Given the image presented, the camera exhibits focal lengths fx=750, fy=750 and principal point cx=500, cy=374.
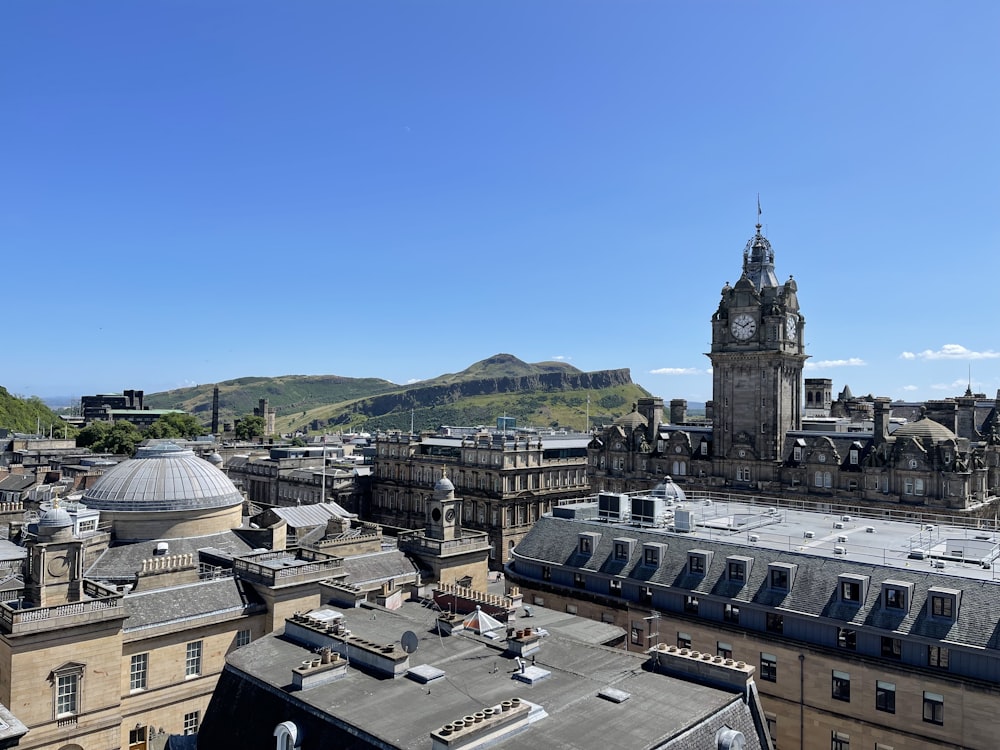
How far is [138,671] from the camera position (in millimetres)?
38156

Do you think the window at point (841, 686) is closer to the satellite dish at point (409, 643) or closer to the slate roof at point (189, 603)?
the satellite dish at point (409, 643)

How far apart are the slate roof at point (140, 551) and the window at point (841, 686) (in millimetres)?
38433

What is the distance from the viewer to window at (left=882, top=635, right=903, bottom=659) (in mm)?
38094

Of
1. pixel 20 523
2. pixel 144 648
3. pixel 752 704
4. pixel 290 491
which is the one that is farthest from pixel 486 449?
pixel 752 704

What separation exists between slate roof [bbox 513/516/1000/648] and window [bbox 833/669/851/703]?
9.41 ft

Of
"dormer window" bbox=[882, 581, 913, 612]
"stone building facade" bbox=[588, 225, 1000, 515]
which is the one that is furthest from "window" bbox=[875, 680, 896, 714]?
"stone building facade" bbox=[588, 225, 1000, 515]

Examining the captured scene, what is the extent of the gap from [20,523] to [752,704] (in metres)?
60.1

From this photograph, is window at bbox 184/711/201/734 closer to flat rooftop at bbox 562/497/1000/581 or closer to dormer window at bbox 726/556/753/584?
flat rooftop at bbox 562/497/1000/581

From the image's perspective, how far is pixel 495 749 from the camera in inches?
894

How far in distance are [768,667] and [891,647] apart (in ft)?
22.1

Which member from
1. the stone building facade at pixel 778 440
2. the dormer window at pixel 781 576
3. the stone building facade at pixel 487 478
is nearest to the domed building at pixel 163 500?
the dormer window at pixel 781 576

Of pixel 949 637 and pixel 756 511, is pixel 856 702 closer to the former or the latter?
pixel 949 637

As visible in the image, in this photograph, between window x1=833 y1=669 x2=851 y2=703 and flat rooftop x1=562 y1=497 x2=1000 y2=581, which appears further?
flat rooftop x1=562 y1=497 x2=1000 y2=581

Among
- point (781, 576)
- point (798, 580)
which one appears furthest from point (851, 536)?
point (781, 576)
